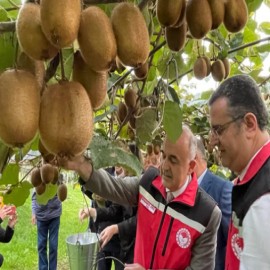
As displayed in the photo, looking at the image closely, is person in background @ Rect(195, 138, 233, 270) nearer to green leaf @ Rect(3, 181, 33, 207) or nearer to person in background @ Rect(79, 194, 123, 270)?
green leaf @ Rect(3, 181, 33, 207)

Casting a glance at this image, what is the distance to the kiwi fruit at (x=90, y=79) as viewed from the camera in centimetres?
61

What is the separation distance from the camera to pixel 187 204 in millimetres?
1984

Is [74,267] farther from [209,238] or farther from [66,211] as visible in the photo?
[66,211]

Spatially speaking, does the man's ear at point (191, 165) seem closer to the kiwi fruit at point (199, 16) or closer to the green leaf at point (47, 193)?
the green leaf at point (47, 193)

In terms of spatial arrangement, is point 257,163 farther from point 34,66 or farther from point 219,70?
point 34,66

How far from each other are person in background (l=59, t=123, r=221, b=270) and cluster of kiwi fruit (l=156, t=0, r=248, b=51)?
3.78 ft

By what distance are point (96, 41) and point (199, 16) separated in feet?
0.71

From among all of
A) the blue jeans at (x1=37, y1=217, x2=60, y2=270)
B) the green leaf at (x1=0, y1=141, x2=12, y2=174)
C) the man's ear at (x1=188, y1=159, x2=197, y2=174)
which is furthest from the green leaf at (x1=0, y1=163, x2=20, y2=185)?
the blue jeans at (x1=37, y1=217, x2=60, y2=270)

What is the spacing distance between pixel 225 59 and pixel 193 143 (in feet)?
2.20

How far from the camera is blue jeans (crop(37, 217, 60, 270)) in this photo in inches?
214

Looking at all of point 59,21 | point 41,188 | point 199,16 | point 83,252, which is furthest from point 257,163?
point 83,252

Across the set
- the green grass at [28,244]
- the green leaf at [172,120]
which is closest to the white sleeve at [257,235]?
the green leaf at [172,120]

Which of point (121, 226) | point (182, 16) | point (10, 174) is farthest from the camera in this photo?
point (121, 226)

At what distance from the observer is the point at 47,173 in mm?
1217
